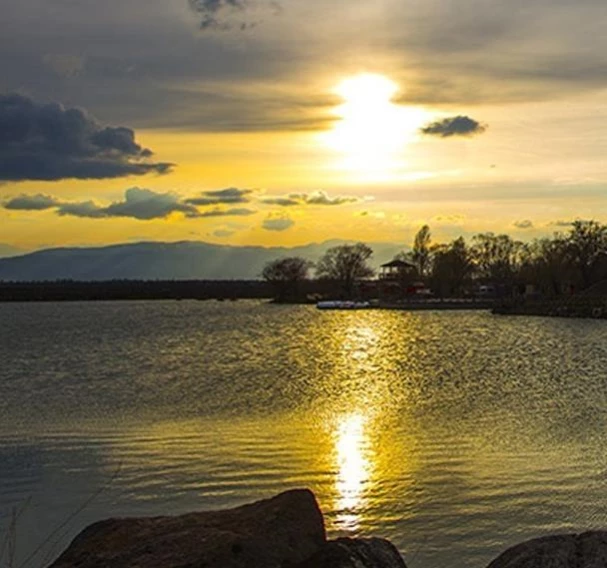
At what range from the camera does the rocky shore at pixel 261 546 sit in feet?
19.6

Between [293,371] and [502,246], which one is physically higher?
[502,246]

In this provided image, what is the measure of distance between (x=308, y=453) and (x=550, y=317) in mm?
98378

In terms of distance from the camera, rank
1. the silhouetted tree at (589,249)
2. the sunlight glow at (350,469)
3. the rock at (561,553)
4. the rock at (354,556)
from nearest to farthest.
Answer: the rock at (354,556)
the rock at (561,553)
the sunlight glow at (350,469)
the silhouetted tree at (589,249)

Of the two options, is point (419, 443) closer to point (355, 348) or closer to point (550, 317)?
point (355, 348)

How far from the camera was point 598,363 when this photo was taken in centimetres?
4841

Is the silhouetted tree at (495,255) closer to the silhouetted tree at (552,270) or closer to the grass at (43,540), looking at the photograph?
the silhouetted tree at (552,270)

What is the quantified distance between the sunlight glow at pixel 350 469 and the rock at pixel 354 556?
862cm

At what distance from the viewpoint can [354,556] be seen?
596cm

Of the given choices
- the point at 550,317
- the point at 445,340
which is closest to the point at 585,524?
the point at 445,340

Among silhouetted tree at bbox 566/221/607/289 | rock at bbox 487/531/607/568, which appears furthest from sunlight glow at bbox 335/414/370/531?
silhouetted tree at bbox 566/221/607/289

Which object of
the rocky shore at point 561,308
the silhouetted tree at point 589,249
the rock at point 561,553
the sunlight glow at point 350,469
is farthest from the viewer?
the silhouetted tree at point 589,249

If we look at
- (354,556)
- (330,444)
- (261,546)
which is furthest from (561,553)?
(330,444)

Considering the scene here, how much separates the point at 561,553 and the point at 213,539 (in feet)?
7.47

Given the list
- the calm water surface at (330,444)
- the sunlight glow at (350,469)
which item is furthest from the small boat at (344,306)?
the sunlight glow at (350,469)
